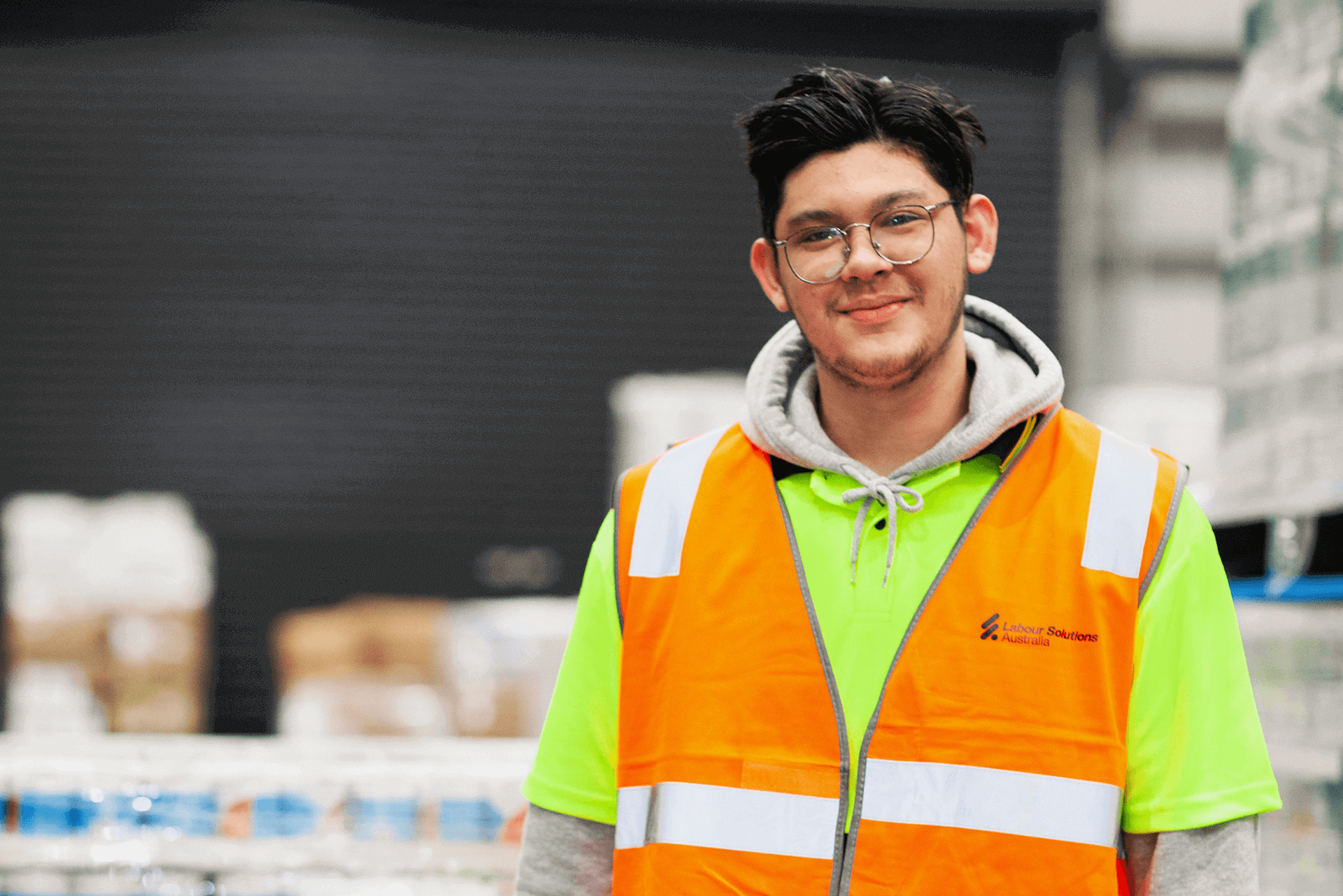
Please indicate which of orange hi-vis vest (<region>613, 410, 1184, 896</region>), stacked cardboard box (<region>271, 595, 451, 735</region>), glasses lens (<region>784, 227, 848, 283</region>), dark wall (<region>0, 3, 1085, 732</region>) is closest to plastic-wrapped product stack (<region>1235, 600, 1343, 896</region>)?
orange hi-vis vest (<region>613, 410, 1184, 896</region>)

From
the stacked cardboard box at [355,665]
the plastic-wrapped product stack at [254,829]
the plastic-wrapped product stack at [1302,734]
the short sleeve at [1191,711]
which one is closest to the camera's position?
the short sleeve at [1191,711]

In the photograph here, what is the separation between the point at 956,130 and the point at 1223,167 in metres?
6.50

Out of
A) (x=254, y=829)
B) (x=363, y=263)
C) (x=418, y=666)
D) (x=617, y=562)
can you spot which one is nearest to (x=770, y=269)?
(x=617, y=562)

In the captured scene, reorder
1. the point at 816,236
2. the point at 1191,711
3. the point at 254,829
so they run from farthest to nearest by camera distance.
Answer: the point at 254,829, the point at 816,236, the point at 1191,711

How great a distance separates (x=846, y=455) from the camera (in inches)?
76.3

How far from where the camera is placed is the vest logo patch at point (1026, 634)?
1.69 m

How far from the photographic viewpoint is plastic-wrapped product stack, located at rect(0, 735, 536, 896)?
9.48 feet

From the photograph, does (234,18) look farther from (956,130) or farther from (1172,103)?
(956,130)

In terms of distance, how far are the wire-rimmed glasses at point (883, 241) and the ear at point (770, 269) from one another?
91mm

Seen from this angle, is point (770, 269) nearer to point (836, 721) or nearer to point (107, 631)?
point (836, 721)

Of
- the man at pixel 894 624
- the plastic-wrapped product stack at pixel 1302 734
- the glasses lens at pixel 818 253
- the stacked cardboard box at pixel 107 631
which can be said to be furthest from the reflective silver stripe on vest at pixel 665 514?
the stacked cardboard box at pixel 107 631

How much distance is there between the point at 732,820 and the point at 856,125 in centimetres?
109

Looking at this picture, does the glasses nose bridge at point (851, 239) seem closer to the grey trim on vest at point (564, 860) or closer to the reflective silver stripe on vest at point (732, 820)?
the reflective silver stripe on vest at point (732, 820)

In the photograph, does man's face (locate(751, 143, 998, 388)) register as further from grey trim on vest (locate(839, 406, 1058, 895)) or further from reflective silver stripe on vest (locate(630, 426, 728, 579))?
reflective silver stripe on vest (locate(630, 426, 728, 579))
